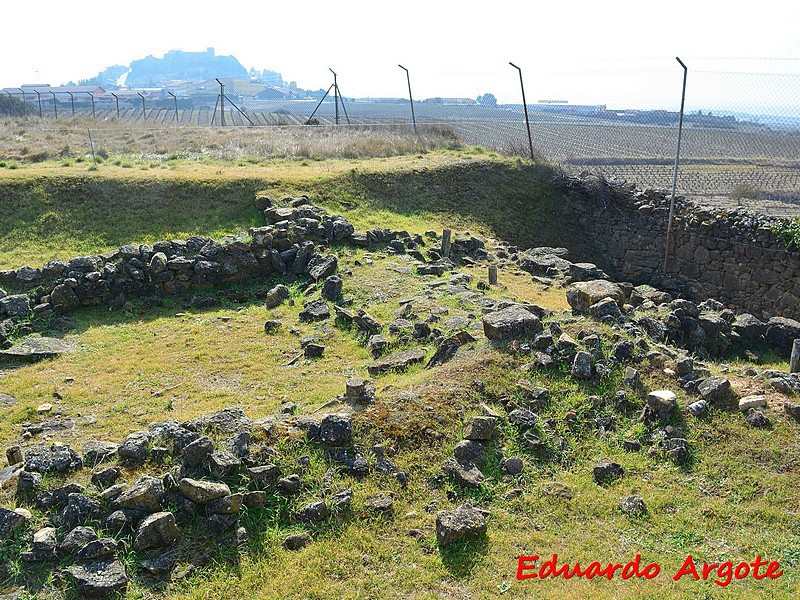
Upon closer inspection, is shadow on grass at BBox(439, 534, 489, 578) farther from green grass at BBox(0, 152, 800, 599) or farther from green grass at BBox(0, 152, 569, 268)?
green grass at BBox(0, 152, 569, 268)

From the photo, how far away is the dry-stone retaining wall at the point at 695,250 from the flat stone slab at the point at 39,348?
12.5m

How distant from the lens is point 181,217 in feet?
54.5

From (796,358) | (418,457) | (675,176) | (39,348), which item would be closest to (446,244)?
(675,176)

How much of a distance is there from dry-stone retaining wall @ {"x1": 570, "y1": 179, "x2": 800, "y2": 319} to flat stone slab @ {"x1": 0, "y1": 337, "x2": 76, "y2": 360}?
1249cm

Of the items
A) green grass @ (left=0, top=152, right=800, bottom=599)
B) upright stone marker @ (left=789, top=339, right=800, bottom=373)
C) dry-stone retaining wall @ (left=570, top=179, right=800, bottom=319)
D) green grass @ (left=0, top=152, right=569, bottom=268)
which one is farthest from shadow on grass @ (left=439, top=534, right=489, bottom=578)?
green grass @ (left=0, top=152, right=569, bottom=268)

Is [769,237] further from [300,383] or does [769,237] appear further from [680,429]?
[300,383]

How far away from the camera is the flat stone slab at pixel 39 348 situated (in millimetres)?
11117

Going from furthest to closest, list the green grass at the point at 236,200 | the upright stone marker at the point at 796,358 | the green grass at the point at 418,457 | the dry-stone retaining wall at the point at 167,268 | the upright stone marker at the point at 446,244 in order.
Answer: the green grass at the point at 236,200, the upright stone marker at the point at 446,244, the dry-stone retaining wall at the point at 167,268, the upright stone marker at the point at 796,358, the green grass at the point at 418,457

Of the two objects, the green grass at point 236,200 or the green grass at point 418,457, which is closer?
the green grass at point 418,457

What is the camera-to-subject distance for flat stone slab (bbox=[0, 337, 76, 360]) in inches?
438

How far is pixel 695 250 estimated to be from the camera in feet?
51.8

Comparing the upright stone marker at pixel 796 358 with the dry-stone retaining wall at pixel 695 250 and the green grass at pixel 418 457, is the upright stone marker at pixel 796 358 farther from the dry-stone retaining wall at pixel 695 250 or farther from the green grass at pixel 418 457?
the dry-stone retaining wall at pixel 695 250

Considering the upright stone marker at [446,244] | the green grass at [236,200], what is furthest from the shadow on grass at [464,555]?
the green grass at [236,200]

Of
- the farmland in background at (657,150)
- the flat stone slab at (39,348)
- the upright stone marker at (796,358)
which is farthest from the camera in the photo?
the farmland in background at (657,150)
